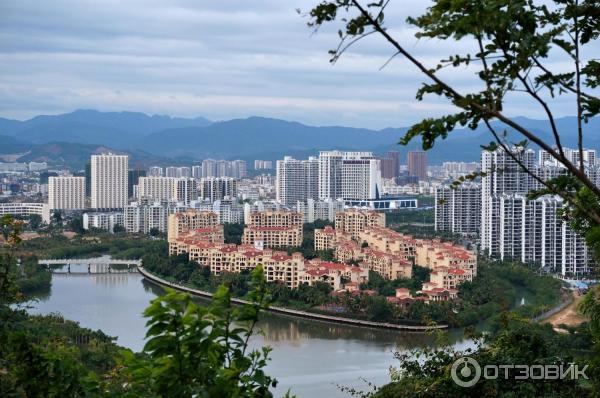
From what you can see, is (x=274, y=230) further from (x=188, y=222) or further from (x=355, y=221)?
(x=188, y=222)

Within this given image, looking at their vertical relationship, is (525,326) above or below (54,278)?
above

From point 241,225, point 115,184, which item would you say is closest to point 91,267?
point 241,225

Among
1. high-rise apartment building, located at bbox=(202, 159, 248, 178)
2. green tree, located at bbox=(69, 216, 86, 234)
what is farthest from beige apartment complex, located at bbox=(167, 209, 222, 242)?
high-rise apartment building, located at bbox=(202, 159, 248, 178)

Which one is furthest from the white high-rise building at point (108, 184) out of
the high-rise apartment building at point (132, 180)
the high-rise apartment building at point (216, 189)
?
the high-rise apartment building at point (216, 189)

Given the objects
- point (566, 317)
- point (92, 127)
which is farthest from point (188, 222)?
Result: point (92, 127)

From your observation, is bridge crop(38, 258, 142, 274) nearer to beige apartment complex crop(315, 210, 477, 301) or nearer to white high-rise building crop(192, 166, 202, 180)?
beige apartment complex crop(315, 210, 477, 301)

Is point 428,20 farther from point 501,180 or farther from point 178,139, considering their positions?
point 178,139

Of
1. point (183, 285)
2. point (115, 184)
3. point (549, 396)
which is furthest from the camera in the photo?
point (115, 184)

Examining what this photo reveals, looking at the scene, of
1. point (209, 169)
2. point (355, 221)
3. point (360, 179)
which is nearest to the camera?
point (355, 221)
